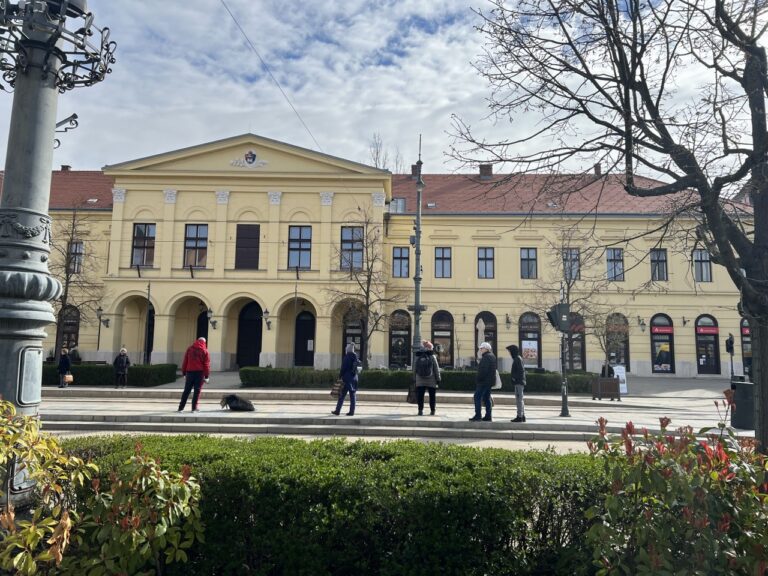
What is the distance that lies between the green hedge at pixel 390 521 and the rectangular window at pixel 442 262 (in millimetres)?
31091

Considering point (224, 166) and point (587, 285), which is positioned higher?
point (224, 166)

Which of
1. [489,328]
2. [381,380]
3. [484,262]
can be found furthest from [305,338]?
[381,380]

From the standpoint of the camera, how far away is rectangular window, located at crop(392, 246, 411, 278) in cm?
3444

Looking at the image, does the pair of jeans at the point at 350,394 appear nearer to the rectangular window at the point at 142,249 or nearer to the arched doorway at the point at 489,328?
the arched doorway at the point at 489,328

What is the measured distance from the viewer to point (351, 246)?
32.0 meters

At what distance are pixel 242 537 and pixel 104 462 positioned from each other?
1229 millimetres

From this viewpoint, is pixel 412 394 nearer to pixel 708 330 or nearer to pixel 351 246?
pixel 351 246

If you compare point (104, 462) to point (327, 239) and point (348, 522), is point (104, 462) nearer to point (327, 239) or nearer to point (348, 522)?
point (348, 522)

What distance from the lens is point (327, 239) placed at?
3169 cm

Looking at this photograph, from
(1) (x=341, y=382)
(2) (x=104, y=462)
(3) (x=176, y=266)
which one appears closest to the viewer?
(2) (x=104, y=462)

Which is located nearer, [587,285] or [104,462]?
[104,462]

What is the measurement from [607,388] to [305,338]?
66.7ft

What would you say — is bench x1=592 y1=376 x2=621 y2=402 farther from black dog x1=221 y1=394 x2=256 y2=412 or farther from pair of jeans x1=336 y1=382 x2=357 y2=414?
black dog x1=221 y1=394 x2=256 y2=412

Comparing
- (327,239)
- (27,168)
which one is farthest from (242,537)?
(327,239)
